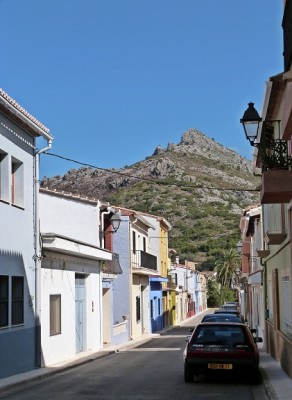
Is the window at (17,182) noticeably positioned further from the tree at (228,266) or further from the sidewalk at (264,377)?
the tree at (228,266)

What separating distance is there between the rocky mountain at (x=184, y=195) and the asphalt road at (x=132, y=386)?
8176 centimetres

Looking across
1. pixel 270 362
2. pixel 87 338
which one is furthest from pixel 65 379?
pixel 87 338

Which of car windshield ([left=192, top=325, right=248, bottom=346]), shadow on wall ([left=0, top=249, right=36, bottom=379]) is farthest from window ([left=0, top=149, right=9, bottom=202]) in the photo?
car windshield ([left=192, top=325, right=248, bottom=346])

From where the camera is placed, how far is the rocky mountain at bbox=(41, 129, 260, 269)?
351ft

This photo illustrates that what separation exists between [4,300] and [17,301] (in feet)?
3.16

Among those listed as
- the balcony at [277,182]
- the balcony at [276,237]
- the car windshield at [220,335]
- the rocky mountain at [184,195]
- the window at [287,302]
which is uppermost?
the rocky mountain at [184,195]

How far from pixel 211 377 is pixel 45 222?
12517mm

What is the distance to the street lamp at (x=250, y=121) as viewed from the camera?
12.0m

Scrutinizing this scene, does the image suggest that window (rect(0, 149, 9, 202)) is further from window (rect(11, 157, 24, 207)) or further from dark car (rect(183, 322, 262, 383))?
dark car (rect(183, 322, 262, 383))

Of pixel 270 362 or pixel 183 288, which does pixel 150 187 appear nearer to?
pixel 183 288

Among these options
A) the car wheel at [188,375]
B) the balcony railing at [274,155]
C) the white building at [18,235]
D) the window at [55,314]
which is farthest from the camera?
the window at [55,314]

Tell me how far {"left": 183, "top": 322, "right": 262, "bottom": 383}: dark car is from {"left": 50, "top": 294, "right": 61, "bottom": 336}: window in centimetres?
657

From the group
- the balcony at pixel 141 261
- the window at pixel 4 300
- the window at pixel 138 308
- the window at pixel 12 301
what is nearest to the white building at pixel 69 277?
the window at pixel 12 301

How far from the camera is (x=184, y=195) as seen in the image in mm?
114562
